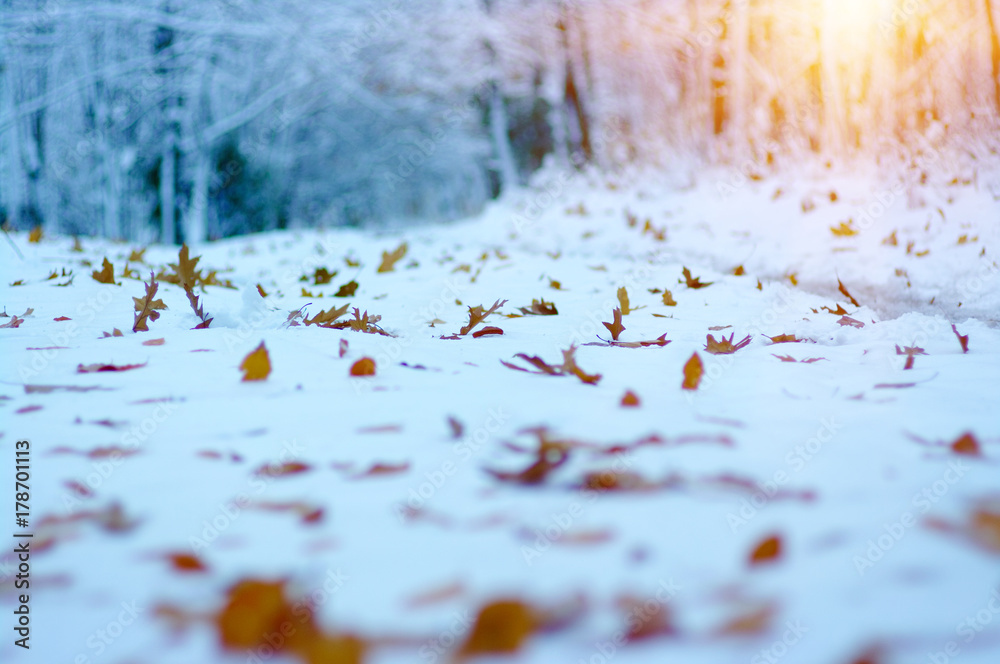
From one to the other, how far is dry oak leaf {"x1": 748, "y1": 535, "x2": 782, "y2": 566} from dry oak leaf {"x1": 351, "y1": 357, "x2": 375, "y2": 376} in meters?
0.97

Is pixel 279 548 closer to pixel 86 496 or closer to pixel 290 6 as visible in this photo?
pixel 86 496

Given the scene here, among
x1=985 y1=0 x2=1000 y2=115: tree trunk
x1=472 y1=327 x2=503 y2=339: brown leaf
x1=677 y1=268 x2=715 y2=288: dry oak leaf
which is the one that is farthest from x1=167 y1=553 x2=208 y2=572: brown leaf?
x1=985 y1=0 x2=1000 y2=115: tree trunk

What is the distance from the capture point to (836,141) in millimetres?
6145

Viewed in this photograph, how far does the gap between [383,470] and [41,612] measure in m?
0.44

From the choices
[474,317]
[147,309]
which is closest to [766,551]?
[474,317]

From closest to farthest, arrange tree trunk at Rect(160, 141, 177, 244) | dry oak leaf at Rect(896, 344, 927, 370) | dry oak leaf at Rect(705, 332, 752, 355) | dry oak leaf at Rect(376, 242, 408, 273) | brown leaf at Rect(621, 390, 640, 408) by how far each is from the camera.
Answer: brown leaf at Rect(621, 390, 640, 408) → dry oak leaf at Rect(896, 344, 927, 370) → dry oak leaf at Rect(705, 332, 752, 355) → dry oak leaf at Rect(376, 242, 408, 273) → tree trunk at Rect(160, 141, 177, 244)

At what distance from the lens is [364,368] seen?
1.46m

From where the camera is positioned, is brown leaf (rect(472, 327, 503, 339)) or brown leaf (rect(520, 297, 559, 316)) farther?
brown leaf (rect(520, 297, 559, 316))

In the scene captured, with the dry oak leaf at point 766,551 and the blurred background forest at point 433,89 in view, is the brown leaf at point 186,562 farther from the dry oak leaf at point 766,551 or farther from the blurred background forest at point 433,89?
the blurred background forest at point 433,89

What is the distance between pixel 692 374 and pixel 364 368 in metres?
0.78

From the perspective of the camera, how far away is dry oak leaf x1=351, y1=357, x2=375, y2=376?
1.45 metres

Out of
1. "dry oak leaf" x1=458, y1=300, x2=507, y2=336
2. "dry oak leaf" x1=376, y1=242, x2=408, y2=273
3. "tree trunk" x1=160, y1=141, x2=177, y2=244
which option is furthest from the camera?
"tree trunk" x1=160, y1=141, x2=177, y2=244

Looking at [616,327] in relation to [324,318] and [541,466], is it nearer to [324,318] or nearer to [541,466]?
[324,318]

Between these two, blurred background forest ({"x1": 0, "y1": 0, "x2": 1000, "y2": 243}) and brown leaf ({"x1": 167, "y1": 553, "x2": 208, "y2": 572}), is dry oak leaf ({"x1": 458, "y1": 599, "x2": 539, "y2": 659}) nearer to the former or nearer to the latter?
brown leaf ({"x1": 167, "y1": 553, "x2": 208, "y2": 572})
